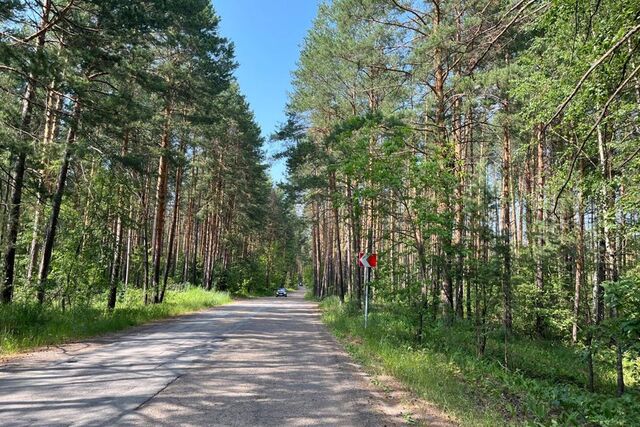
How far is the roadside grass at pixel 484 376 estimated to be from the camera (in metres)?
5.68

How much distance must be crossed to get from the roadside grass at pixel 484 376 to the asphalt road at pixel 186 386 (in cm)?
90

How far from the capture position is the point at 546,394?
7344 millimetres

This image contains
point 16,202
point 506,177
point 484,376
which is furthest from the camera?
point 506,177

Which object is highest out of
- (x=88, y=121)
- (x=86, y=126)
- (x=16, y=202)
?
(x=86, y=126)

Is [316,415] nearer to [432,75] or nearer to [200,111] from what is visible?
[432,75]

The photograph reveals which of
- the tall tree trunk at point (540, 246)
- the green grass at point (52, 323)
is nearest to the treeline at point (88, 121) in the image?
the green grass at point (52, 323)

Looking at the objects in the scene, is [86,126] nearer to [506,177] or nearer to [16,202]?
[16,202]

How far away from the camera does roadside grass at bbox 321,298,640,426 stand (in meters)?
5.68

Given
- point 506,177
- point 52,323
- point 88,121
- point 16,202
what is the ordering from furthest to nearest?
point 506,177, point 16,202, point 52,323, point 88,121

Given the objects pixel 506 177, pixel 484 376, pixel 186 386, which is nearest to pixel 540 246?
pixel 506 177

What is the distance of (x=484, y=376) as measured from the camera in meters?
8.27

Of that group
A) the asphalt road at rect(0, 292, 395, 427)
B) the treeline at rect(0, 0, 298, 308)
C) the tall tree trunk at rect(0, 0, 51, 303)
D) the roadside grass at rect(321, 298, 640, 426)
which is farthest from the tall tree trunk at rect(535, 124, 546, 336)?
the tall tree trunk at rect(0, 0, 51, 303)

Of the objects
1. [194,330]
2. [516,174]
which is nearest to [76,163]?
[194,330]

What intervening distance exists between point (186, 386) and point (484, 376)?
5587 mm
